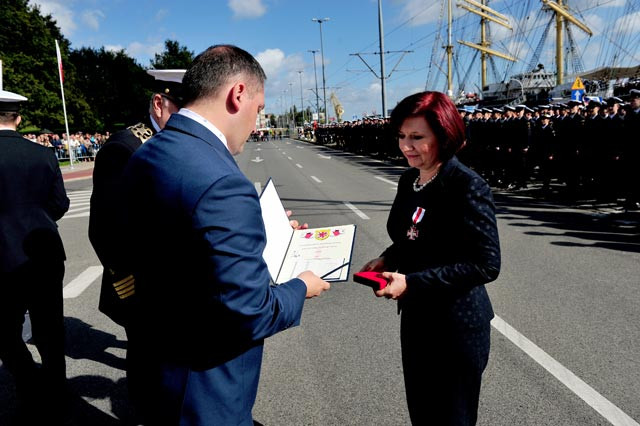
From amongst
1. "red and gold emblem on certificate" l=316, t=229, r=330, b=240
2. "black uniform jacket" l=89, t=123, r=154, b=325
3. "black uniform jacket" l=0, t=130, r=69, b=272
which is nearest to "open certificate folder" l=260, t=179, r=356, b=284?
"red and gold emblem on certificate" l=316, t=229, r=330, b=240

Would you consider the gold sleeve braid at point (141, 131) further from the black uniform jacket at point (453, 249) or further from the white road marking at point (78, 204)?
the white road marking at point (78, 204)

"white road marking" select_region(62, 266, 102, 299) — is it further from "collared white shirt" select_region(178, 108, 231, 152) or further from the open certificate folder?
"collared white shirt" select_region(178, 108, 231, 152)

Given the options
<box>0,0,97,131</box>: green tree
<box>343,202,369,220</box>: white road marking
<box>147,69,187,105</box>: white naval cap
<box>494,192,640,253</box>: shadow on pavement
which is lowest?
<box>343,202,369,220</box>: white road marking

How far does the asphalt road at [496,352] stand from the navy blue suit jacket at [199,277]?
164cm

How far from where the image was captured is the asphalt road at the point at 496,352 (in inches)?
117

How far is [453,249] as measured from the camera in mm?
1955

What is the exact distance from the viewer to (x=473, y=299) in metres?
2.00

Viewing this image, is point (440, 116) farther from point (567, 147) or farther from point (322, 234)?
point (567, 147)

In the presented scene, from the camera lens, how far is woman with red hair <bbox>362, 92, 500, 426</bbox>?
1.91 meters

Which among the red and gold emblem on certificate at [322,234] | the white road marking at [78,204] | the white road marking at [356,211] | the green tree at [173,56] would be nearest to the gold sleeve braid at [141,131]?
the red and gold emblem on certificate at [322,234]

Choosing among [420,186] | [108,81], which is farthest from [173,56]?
[420,186]

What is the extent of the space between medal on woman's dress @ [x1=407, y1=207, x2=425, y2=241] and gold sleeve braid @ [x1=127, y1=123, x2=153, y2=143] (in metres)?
1.50

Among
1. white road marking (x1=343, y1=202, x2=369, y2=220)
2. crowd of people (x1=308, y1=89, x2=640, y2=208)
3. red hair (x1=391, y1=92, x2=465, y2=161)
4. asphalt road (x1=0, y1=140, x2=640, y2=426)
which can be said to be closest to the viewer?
red hair (x1=391, y1=92, x2=465, y2=161)

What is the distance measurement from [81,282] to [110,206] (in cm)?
460
